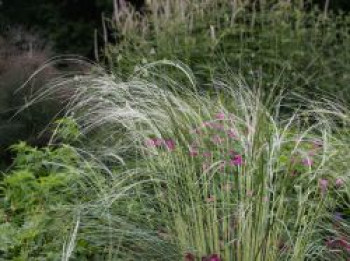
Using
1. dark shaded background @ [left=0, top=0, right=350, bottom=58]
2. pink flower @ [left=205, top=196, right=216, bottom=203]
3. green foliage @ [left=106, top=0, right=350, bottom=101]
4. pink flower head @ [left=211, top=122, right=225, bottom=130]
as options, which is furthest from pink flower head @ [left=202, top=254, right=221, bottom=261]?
dark shaded background @ [left=0, top=0, right=350, bottom=58]

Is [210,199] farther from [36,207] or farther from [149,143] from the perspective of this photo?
[36,207]

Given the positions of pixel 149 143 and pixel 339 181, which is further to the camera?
pixel 149 143

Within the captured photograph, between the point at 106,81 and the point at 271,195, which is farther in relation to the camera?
the point at 106,81

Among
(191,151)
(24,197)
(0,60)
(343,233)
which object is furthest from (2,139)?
(343,233)

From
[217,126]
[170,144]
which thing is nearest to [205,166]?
[170,144]

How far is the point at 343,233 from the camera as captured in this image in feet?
11.5

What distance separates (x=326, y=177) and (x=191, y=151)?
25.0 inches

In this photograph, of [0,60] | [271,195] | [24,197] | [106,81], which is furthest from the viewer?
[0,60]

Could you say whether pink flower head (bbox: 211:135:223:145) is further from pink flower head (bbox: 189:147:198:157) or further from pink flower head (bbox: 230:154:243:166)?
pink flower head (bbox: 230:154:243:166)

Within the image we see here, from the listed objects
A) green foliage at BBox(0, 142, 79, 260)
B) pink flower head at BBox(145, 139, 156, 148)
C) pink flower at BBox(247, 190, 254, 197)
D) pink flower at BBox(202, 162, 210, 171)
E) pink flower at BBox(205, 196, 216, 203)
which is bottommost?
green foliage at BBox(0, 142, 79, 260)

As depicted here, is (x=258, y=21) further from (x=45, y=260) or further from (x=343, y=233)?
(x=45, y=260)

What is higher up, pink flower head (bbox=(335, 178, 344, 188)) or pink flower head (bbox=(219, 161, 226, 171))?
pink flower head (bbox=(219, 161, 226, 171))

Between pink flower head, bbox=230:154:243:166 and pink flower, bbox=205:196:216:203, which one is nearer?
pink flower, bbox=205:196:216:203

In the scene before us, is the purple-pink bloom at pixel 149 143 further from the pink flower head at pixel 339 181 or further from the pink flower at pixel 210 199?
the pink flower head at pixel 339 181
